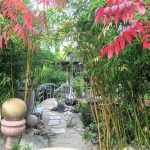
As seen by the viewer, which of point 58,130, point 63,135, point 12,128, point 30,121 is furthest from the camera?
point 58,130

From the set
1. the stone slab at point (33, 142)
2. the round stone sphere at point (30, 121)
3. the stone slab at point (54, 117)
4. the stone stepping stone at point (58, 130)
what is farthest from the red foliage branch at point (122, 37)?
the stone slab at point (54, 117)

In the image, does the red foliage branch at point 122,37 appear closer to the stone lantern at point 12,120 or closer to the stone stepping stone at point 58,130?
the stone lantern at point 12,120

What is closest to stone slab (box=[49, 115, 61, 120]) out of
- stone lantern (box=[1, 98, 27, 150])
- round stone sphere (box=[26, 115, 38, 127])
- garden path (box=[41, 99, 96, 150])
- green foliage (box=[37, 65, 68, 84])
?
garden path (box=[41, 99, 96, 150])

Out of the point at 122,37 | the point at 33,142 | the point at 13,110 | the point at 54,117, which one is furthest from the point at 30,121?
the point at 122,37

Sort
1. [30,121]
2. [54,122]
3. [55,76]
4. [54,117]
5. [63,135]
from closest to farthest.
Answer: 1. [30,121]
2. [63,135]
3. [54,122]
4. [54,117]
5. [55,76]

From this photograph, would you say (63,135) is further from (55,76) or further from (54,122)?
(55,76)

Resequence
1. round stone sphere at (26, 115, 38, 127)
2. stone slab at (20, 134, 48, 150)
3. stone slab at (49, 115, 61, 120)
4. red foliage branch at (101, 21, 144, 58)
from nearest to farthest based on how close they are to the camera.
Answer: red foliage branch at (101, 21, 144, 58), stone slab at (20, 134, 48, 150), round stone sphere at (26, 115, 38, 127), stone slab at (49, 115, 61, 120)

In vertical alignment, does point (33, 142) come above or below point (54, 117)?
above

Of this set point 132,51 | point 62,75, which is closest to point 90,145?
point 132,51

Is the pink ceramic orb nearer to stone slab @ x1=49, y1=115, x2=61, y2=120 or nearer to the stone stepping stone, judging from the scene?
the stone stepping stone

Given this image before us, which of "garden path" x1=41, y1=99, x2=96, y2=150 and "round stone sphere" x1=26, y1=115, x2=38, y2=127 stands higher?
"round stone sphere" x1=26, y1=115, x2=38, y2=127

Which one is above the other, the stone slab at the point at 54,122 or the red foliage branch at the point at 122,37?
the red foliage branch at the point at 122,37

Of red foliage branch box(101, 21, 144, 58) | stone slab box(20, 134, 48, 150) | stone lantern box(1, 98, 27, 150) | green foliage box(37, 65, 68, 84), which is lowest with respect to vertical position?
stone slab box(20, 134, 48, 150)

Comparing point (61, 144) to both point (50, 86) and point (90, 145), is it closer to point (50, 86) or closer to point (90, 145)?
point (90, 145)
